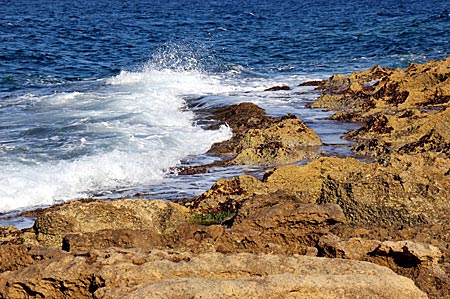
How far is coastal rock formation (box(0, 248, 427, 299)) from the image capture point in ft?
10.4

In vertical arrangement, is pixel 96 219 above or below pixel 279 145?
above

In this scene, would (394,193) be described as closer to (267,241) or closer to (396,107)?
(267,241)

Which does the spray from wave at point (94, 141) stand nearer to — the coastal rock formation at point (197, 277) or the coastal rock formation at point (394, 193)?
the coastal rock formation at point (394, 193)

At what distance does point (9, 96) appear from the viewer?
1922cm

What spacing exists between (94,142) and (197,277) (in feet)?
29.1

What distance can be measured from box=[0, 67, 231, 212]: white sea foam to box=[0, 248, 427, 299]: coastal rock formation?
515 centimetres

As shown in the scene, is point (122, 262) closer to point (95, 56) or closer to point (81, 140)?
point (81, 140)

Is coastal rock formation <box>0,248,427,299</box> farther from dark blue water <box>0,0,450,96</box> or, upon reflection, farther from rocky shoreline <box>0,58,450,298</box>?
dark blue water <box>0,0,450,96</box>

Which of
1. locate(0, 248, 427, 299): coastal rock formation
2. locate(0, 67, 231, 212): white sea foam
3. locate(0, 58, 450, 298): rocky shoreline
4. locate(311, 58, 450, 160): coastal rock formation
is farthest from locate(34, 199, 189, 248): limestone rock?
locate(0, 67, 231, 212): white sea foam

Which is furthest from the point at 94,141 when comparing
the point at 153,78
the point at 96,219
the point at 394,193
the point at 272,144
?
the point at 153,78

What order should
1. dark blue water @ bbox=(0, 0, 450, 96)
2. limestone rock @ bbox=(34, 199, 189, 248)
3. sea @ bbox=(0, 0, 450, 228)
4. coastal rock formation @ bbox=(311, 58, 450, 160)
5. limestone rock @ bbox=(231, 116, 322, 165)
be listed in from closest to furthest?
limestone rock @ bbox=(34, 199, 189, 248) → coastal rock formation @ bbox=(311, 58, 450, 160) → limestone rock @ bbox=(231, 116, 322, 165) → sea @ bbox=(0, 0, 450, 228) → dark blue water @ bbox=(0, 0, 450, 96)

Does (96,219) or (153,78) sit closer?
(96,219)

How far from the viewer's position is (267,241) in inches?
182

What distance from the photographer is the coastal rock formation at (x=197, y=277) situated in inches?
125
